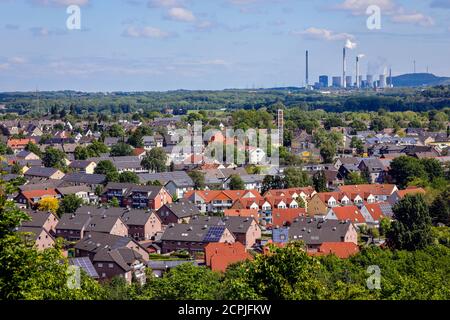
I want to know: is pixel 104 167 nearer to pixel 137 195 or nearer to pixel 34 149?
pixel 137 195

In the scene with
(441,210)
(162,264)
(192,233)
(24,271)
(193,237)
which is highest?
(24,271)

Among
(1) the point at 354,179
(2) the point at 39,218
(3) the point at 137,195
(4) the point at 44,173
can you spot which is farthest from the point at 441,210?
(4) the point at 44,173

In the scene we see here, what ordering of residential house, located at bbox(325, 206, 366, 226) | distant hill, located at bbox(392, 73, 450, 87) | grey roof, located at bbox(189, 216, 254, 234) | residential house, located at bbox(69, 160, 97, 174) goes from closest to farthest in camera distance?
grey roof, located at bbox(189, 216, 254, 234) → residential house, located at bbox(325, 206, 366, 226) → residential house, located at bbox(69, 160, 97, 174) → distant hill, located at bbox(392, 73, 450, 87)

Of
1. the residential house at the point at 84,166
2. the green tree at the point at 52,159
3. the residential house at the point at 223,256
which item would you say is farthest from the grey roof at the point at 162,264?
the green tree at the point at 52,159

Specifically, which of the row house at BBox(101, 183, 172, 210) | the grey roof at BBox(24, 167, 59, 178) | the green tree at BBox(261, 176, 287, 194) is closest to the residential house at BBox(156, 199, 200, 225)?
the row house at BBox(101, 183, 172, 210)

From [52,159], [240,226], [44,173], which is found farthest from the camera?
[52,159]

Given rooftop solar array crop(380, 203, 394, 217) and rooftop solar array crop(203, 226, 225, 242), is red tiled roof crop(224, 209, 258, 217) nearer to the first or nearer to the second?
rooftop solar array crop(203, 226, 225, 242)
